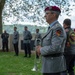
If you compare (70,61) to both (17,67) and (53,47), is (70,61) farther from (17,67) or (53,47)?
(17,67)

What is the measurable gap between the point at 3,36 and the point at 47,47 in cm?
2007

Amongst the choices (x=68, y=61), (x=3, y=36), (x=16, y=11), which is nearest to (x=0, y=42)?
(x=3, y=36)

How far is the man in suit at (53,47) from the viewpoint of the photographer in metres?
4.79

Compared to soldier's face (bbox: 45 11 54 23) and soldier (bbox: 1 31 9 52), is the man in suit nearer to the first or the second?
soldier's face (bbox: 45 11 54 23)

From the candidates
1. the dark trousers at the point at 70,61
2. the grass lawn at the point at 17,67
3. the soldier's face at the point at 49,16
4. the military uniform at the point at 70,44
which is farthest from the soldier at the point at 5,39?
the soldier's face at the point at 49,16

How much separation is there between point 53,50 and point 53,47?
0.05 meters

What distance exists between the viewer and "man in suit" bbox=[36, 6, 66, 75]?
4793 mm

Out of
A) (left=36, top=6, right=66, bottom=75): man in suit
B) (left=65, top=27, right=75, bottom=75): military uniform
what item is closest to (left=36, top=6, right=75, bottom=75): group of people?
(left=36, top=6, right=66, bottom=75): man in suit

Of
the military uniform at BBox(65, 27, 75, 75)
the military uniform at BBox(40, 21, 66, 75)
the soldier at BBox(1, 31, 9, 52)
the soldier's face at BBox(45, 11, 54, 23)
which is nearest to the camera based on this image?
the military uniform at BBox(40, 21, 66, 75)

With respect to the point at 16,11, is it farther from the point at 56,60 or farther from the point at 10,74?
the point at 56,60

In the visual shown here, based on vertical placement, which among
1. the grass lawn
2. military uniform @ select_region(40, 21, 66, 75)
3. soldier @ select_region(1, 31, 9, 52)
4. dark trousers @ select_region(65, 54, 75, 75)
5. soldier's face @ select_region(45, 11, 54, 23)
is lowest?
soldier @ select_region(1, 31, 9, 52)

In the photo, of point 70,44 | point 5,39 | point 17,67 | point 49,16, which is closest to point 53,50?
point 49,16

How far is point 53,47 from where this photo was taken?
15.6 ft

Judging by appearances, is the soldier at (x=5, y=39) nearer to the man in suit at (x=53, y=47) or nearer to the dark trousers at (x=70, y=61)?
the dark trousers at (x=70, y=61)
